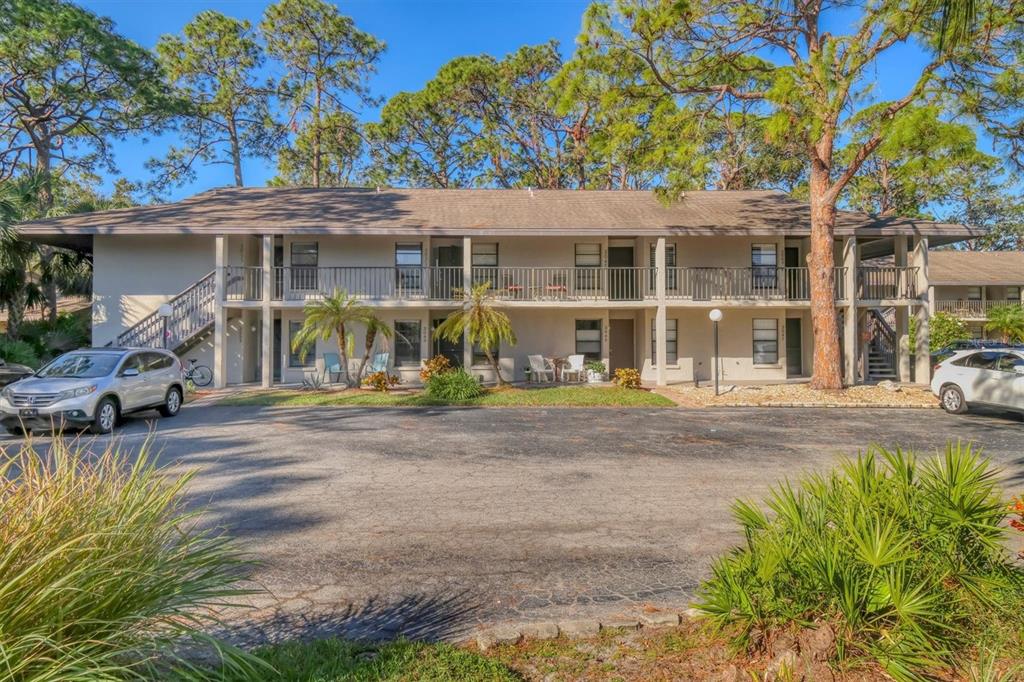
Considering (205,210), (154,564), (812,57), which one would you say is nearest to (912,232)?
(812,57)

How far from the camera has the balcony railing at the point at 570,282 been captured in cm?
1809

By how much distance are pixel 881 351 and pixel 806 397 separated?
27.7 ft

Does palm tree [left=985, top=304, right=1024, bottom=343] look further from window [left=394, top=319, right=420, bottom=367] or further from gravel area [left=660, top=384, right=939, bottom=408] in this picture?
window [left=394, top=319, right=420, bottom=367]

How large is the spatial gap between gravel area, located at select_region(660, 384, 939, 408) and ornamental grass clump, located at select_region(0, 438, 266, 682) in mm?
13125

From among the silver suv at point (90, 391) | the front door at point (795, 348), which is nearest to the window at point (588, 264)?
the front door at point (795, 348)

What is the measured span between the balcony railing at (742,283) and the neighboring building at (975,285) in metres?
20.4

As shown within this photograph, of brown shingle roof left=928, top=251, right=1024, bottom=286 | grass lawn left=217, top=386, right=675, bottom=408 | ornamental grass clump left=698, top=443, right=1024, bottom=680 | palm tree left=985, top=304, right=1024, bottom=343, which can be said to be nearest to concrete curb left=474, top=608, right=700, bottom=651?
ornamental grass clump left=698, top=443, right=1024, bottom=680

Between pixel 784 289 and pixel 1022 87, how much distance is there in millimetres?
8058

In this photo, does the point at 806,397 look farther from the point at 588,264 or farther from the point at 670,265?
the point at 588,264

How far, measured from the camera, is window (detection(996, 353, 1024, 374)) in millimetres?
11406

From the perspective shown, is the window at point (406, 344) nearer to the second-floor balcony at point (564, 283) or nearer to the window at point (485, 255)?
the second-floor balcony at point (564, 283)

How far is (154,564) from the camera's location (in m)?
2.49

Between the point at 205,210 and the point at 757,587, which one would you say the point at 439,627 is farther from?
the point at 205,210

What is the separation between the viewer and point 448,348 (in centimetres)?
1912
